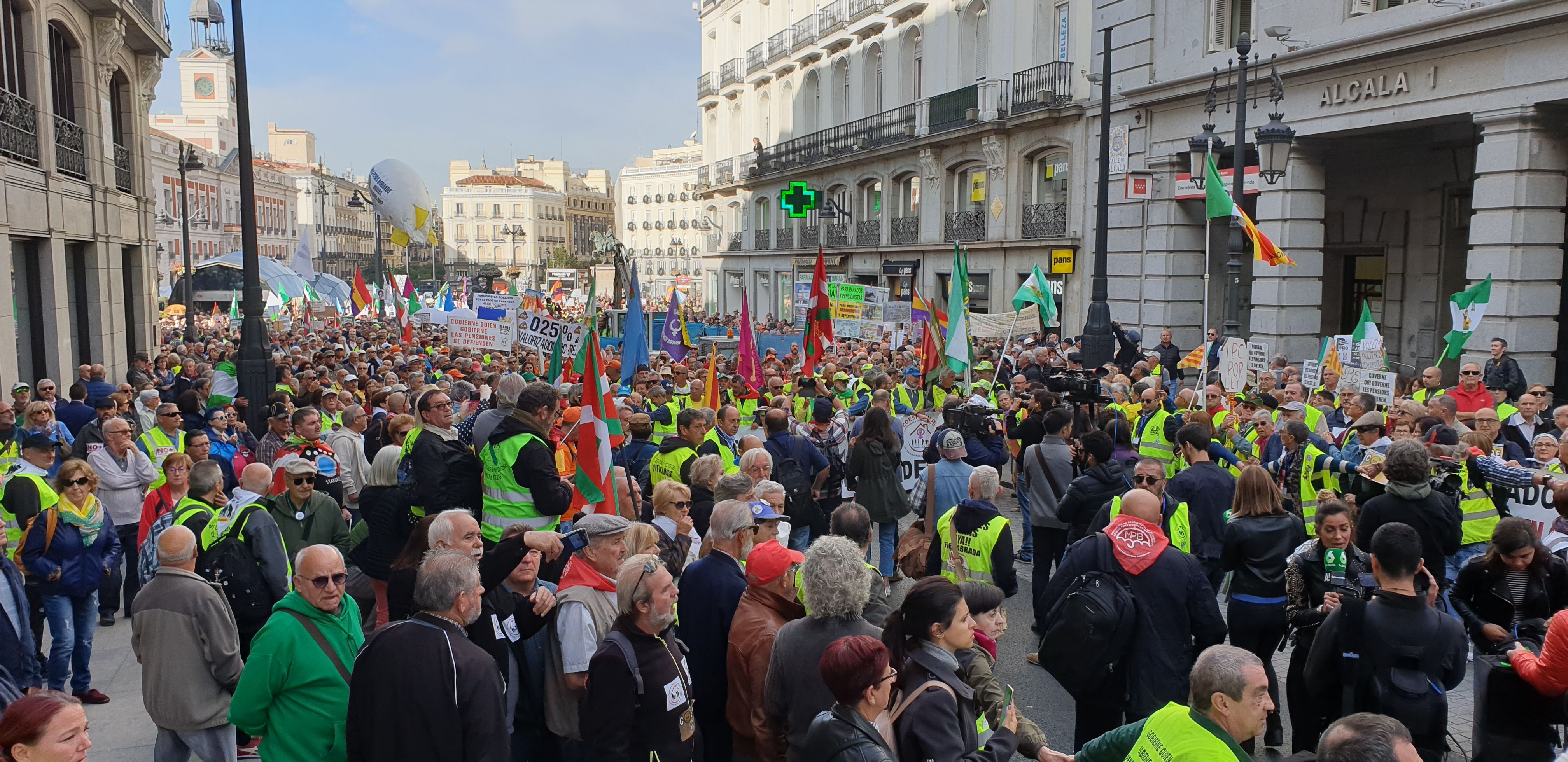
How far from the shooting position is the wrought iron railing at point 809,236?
1620 inches

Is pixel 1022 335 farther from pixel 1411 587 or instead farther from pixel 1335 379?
pixel 1411 587

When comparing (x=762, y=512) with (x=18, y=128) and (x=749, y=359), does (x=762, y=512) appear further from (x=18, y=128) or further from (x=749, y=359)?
(x=18, y=128)

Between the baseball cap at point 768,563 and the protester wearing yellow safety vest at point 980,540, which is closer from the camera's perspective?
the baseball cap at point 768,563

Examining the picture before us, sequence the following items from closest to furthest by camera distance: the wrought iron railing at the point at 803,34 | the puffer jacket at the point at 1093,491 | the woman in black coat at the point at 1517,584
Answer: the woman in black coat at the point at 1517,584 < the puffer jacket at the point at 1093,491 < the wrought iron railing at the point at 803,34

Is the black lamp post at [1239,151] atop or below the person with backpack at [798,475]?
atop

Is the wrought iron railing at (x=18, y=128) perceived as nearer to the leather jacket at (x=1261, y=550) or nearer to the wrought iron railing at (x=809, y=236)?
the leather jacket at (x=1261, y=550)

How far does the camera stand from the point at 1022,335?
23516 mm

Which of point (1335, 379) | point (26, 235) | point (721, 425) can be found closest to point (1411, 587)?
point (721, 425)

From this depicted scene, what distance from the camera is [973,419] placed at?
29.8ft

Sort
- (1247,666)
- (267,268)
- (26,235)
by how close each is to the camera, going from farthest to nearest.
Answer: (267,268), (26,235), (1247,666)

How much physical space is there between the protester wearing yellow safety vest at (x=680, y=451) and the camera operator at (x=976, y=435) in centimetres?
183

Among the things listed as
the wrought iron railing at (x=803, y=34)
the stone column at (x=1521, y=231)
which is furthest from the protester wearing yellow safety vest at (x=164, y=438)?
the wrought iron railing at (x=803, y=34)

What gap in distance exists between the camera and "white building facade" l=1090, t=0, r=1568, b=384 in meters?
15.2

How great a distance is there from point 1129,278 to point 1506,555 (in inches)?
740
